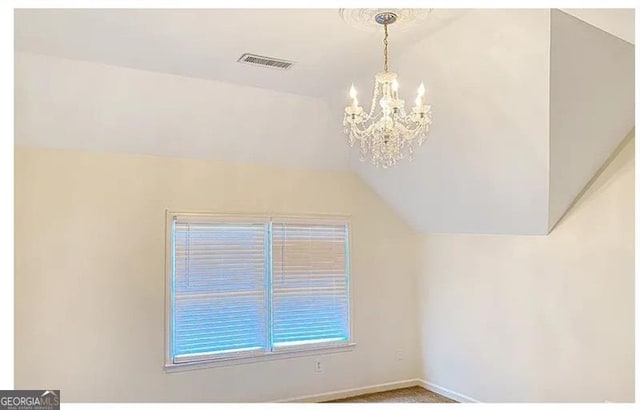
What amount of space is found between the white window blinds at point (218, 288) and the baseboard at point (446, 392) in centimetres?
193

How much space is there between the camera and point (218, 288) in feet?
15.8

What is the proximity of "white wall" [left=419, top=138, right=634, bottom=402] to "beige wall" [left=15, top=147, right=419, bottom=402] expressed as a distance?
3.90ft

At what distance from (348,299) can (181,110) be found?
2592 millimetres

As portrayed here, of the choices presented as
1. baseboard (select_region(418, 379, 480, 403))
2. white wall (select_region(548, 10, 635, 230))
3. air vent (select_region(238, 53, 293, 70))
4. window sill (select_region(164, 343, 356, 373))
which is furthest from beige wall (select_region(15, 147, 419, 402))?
white wall (select_region(548, 10, 635, 230))

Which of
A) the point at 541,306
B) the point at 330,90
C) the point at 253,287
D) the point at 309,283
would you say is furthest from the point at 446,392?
the point at 330,90

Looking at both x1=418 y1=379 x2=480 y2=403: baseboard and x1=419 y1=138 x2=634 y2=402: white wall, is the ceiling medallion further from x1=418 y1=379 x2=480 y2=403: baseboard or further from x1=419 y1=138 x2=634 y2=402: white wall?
x1=418 y1=379 x2=480 y2=403: baseboard

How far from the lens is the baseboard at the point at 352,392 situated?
5.12m

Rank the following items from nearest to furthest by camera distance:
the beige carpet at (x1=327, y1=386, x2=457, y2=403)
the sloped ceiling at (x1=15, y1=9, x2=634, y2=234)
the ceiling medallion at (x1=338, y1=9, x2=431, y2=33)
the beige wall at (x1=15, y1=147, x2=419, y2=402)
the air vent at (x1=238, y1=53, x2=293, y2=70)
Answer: the ceiling medallion at (x1=338, y1=9, x2=431, y2=33) → the sloped ceiling at (x1=15, y1=9, x2=634, y2=234) → the air vent at (x1=238, y1=53, x2=293, y2=70) → the beige wall at (x1=15, y1=147, x2=419, y2=402) → the beige carpet at (x1=327, y1=386, x2=457, y2=403)

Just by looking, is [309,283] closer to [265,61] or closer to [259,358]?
[259,358]

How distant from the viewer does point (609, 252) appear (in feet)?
12.5

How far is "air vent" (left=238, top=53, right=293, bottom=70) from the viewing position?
362cm

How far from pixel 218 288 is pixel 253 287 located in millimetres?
347
